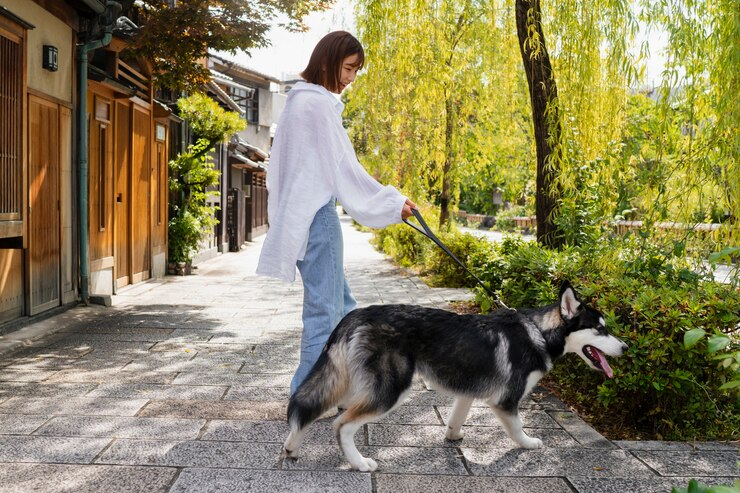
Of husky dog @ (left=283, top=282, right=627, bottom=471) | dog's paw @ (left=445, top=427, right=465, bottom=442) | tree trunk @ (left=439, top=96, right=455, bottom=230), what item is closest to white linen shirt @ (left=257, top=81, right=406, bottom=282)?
husky dog @ (left=283, top=282, right=627, bottom=471)

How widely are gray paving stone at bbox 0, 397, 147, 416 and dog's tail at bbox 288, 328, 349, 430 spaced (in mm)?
1539

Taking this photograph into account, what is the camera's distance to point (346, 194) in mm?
4207

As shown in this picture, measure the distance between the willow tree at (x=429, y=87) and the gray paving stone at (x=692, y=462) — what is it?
22.7ft

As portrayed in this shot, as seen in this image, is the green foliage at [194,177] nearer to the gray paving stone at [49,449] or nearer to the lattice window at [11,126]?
the lattice window at [11,126]

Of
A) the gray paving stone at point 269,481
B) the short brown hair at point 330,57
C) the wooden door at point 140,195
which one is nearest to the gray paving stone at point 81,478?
the gray paving stone at point 269,481

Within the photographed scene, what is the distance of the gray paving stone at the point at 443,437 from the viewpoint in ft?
13.6

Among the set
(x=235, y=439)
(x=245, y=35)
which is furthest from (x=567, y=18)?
(x=235, y=439)

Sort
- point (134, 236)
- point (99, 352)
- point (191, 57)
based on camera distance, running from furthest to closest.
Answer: point (134, 236) → point (191, 57) → point (99, 352)

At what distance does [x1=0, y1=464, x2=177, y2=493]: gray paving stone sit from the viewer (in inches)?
128

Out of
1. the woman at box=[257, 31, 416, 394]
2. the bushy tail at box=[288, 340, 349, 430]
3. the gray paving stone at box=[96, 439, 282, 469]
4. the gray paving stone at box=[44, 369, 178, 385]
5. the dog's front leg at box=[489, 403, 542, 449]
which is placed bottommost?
the gray paving stone at box=[44, 369, 178, 385]

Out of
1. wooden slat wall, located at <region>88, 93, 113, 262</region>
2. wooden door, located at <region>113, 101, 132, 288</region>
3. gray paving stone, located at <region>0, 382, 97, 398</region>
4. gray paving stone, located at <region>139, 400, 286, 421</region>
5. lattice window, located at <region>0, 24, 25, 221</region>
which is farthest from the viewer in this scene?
wooden door, located at <region>113, 101, 132, 288</region>

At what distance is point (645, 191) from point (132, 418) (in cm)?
434

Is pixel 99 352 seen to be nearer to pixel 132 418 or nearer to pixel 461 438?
pixel 132 418

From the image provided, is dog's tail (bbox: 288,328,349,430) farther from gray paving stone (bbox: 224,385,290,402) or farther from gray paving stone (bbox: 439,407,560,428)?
gray paving stone (bbox: 224,385,290,402)
